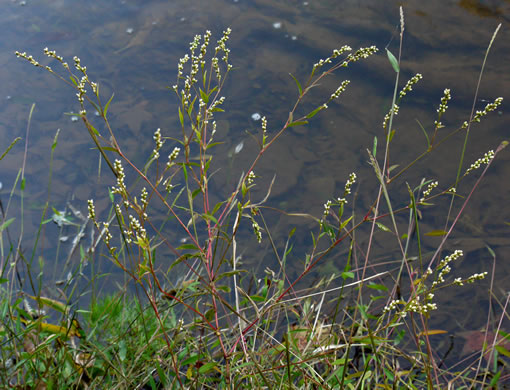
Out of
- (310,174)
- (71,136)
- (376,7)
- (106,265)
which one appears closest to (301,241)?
(310,174)

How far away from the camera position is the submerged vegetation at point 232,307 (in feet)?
4.79

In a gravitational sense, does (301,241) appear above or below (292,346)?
below

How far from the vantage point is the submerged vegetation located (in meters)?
1.46

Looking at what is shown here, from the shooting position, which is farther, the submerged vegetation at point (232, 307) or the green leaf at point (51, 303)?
the green leaf at point (51, 303)

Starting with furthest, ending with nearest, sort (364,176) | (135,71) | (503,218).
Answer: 1. (135,71)
2. (364,176)
3. (503,218)

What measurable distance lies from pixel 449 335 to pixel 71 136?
95.5 inches

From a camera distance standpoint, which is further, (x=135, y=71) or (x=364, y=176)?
(x=135, y=71)

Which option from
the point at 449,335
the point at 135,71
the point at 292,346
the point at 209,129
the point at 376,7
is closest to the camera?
the point at 292,346

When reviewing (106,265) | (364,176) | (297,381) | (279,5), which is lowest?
(106,265)

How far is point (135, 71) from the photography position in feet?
11.9

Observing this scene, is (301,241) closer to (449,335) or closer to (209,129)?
(449,335)

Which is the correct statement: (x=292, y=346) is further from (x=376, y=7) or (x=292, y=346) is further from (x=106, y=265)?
(x=376, y=7)

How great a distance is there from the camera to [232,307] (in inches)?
79.4

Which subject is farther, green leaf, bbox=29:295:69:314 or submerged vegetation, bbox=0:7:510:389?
green leaf, bbox=29:295:69:314
